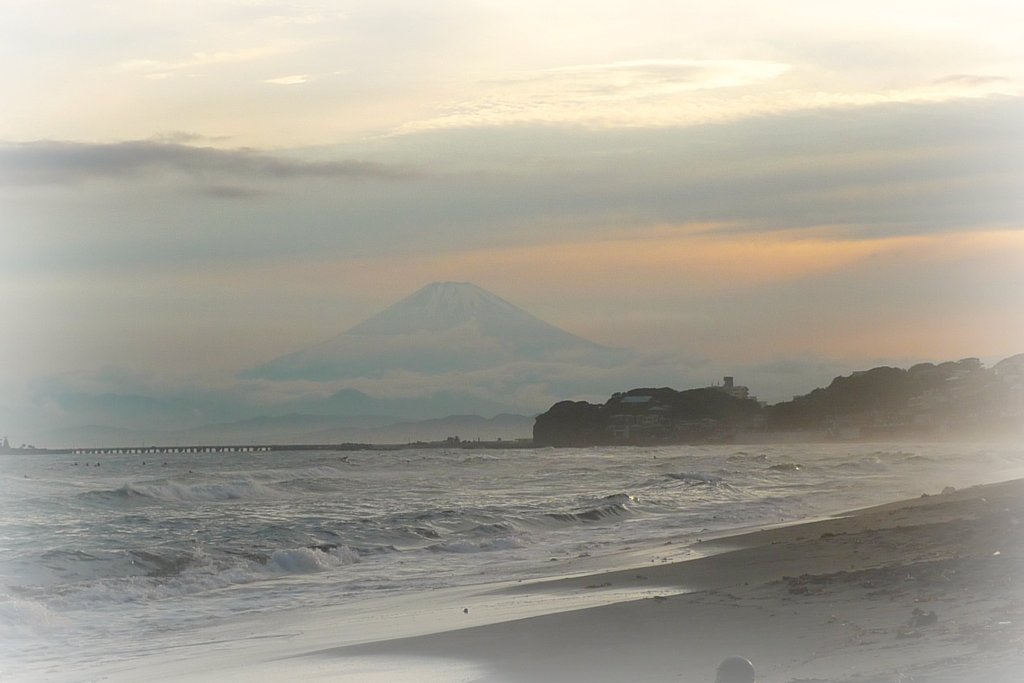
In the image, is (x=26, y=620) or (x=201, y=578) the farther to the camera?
(x=201, y=578)

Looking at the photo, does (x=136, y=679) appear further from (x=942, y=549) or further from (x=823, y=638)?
(x=942, y=549)

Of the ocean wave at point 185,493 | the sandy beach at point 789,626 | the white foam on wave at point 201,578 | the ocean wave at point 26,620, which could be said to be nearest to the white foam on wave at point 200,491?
the ocean wave at point 185,493

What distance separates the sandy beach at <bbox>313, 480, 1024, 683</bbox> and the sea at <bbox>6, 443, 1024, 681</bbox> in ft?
3.48

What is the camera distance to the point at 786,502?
30453 mm

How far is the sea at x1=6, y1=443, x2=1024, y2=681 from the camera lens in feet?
37.9

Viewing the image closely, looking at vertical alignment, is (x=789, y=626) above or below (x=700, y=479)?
above

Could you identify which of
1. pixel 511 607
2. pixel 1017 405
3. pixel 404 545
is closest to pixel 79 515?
pixel 404 545

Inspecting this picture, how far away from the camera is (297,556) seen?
18.4m

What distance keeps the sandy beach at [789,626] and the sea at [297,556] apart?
1061 millimetres

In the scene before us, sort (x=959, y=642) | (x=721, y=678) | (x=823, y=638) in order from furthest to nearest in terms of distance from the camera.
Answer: (x=823, y=638), (x=959, y=642), (x=721, y=678)

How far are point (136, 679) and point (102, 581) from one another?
690 centimetres

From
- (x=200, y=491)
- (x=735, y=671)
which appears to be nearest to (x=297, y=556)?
(x=735, y=671)

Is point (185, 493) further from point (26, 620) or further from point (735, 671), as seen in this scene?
point (735, 671)

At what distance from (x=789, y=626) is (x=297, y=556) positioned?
36.5 ft
